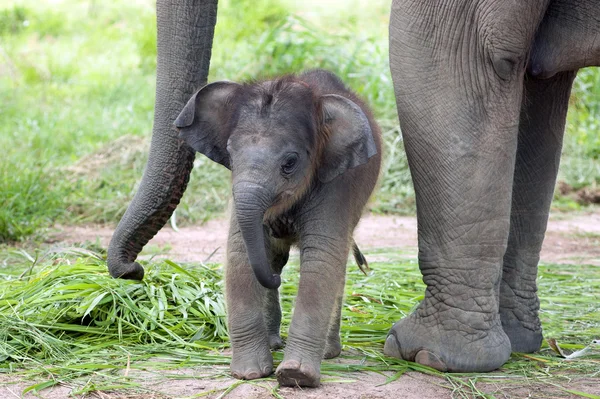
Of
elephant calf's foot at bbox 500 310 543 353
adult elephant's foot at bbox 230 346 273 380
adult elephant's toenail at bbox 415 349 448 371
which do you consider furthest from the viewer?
elephant calf's foot at bbox 500 310 543 353

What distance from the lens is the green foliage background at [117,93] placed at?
7.82 meters

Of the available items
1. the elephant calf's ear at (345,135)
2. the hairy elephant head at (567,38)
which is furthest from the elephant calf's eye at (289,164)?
the hairy elephant head at (567,38)

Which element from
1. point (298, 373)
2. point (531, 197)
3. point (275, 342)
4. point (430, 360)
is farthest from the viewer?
point (531, 197)

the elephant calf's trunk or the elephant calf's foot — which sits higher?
the elephant calf's trunk

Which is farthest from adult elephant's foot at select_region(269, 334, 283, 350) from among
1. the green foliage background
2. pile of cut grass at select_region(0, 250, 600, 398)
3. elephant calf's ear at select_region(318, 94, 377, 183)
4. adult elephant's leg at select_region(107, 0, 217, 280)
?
the green foliage background

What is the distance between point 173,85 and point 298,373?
3.66 feet

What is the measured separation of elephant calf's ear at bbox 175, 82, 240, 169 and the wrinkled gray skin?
705 millimetres

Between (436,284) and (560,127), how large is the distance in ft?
3.21

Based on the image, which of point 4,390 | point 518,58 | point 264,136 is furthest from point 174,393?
point 518,58

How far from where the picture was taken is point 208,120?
11.6 feet

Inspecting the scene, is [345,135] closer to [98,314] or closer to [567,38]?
[567,38]

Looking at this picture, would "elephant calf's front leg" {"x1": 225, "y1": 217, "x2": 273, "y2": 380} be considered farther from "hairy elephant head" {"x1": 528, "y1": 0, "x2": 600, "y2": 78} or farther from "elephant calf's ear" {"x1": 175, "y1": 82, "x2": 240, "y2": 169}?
"hairy elephant head" {"x1": 528, "y1": 0, "x2": 600, "y2": 78}

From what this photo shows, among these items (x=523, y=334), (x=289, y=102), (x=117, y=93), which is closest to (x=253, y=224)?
(x=289, y=102)

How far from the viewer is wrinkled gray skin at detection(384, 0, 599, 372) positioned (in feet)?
12.1
